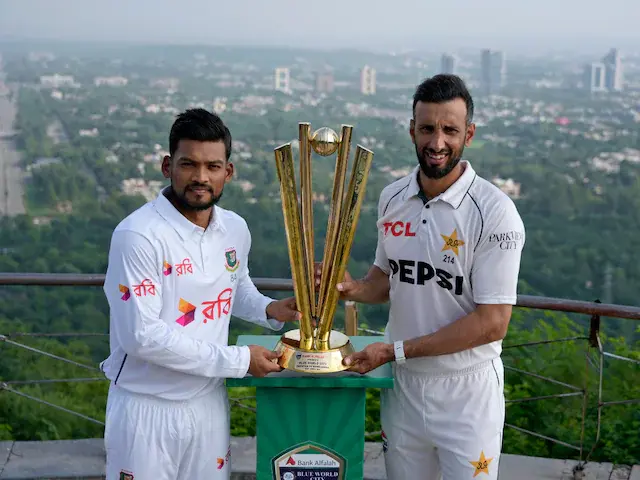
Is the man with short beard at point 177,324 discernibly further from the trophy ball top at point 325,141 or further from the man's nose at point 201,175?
the trophy ball top at point 325,141

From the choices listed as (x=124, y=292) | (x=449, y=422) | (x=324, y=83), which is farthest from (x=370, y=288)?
(x=324, y=83)

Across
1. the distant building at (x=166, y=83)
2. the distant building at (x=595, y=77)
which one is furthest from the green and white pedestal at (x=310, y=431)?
the distant building at (x=166, y=83)

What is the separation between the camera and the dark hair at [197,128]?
2.10m

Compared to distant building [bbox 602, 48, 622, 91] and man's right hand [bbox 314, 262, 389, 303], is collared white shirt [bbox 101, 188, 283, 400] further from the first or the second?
distant building [bbox 602, 48, 622, 91]

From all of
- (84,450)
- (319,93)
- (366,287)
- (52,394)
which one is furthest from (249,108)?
(366,287)

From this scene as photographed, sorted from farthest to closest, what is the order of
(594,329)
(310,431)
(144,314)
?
(594,329) → (310,431) → (144,314)

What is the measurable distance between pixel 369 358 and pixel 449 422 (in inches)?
11.8

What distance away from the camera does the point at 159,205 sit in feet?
7.08

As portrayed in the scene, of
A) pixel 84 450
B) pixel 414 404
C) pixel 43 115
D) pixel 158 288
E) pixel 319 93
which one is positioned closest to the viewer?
pixel 158 288

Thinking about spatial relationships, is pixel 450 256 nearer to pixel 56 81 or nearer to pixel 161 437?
pixel 161 437

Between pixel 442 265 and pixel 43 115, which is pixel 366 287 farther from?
pixel 43 115

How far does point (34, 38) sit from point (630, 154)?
10.4 m

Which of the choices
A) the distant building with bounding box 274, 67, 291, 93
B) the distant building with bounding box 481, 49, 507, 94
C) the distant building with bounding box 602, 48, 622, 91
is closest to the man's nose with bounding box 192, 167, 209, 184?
the distant building with bounding box 274, 67, 291, 93

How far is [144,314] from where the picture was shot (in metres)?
2.05
